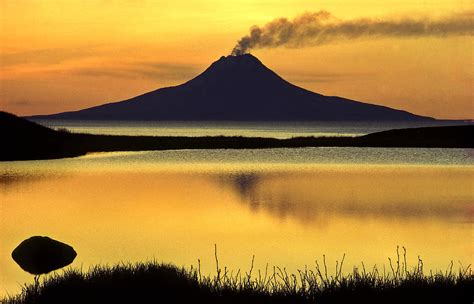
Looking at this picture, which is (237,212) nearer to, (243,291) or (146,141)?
(243,291)

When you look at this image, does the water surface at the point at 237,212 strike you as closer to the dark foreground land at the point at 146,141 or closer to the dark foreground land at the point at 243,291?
the dark foreground land at the point at 243,291

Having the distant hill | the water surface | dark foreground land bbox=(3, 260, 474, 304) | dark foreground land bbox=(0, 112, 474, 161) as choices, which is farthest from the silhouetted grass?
the distant hill

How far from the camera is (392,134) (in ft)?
285

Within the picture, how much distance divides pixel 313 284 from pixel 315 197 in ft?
67.9

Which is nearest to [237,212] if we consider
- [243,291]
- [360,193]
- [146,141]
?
[360,193]

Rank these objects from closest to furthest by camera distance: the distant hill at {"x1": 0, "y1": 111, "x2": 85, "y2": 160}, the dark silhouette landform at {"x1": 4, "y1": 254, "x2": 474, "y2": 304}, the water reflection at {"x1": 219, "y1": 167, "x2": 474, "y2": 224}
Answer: the dark silhouette landform at {"x1": 4, "y1": 254, "x2": 474, "y2": 304} < the water reflection at {"x1": 219, "y1": 167, "x2": 474, "y2": 224} < the distant hill at {"x1": 0, "y1": 111, "x2": 85, "y2": 160}

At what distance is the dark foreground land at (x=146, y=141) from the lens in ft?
194

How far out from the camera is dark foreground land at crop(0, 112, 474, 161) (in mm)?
59062

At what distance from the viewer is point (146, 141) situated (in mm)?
78375

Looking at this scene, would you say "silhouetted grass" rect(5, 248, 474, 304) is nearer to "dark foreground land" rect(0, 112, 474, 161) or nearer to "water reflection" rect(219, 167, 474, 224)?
"water reflection" rect(219, 167, 474, 224)

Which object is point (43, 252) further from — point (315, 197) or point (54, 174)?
point (54, 174)

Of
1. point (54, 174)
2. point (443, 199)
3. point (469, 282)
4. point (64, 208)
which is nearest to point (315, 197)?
point (443, 199)

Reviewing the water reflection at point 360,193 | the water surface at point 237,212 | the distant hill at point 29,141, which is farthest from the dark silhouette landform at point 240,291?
the distant hill at point 29,141

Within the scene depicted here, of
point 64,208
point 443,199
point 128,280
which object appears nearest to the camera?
point 128,280
